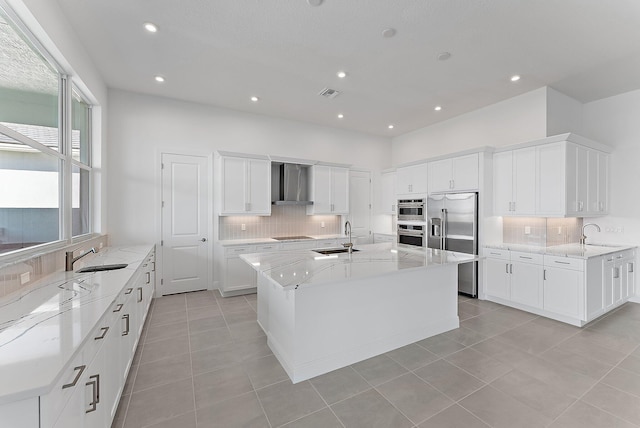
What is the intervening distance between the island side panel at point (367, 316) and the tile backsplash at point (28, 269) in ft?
6.29

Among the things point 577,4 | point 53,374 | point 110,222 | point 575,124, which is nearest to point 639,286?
point 575,124

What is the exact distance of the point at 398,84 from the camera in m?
4.13

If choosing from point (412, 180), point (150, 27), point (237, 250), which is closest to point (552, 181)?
point (412, 180)

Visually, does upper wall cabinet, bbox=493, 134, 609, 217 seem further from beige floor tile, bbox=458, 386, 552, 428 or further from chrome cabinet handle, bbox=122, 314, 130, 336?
chrome cabinet handle, bbox=122, 314, 130, 336

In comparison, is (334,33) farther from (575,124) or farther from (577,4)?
(575,124)

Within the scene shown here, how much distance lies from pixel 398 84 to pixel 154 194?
13.9ft

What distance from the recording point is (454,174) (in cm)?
481

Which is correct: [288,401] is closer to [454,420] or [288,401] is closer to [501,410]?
[454,420]

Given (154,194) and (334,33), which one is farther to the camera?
(154,194)

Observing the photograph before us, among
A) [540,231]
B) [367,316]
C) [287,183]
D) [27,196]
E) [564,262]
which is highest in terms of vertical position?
[287,183]

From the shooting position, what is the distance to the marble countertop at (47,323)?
940 mm

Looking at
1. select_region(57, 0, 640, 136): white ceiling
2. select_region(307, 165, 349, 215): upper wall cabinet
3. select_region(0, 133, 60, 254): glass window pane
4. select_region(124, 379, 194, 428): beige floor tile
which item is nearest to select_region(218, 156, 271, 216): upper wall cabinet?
select_region(307, 165, 349, 215): upper wall cabinet

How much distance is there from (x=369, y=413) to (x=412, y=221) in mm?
4134

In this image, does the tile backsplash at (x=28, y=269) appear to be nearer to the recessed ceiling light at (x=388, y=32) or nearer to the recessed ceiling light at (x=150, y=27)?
the recessed ceiling light at (x=150, y=27)
